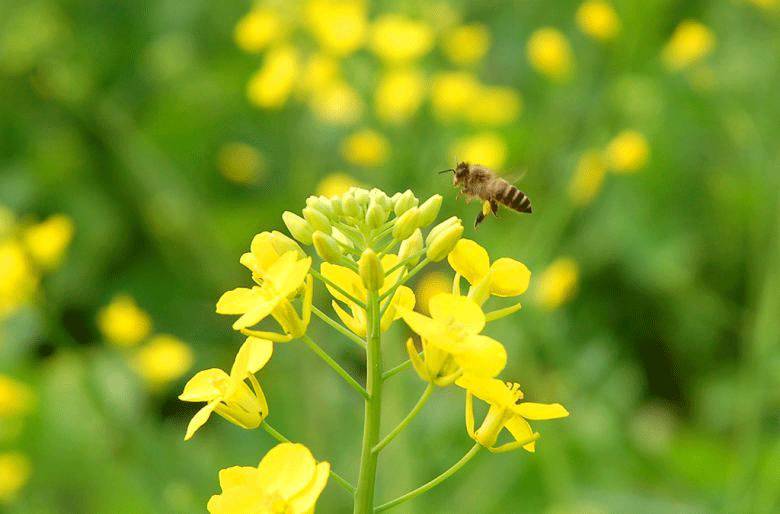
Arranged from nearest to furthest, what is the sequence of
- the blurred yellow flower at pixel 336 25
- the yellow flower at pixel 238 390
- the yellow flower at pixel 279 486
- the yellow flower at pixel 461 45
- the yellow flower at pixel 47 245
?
the yellow flower at pixel 279 486 < the yellow flower at pixel 238 390 < the yellow flower at pixel 47 245 < the blurred yellow flower at pixel 336 25 < the yellow flower at pixel 461 45

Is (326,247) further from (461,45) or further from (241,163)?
(241,163)

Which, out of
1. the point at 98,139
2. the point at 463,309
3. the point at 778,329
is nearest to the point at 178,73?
the point at 98,139

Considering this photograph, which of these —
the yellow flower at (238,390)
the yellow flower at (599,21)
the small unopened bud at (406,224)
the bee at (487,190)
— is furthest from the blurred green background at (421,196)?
the small unopened bud at (406,224)

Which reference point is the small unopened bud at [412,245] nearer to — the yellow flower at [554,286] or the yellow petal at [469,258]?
the yellow petal at [469,258]

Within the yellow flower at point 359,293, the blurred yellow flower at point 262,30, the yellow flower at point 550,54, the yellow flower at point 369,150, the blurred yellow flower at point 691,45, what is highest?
the blurred yellow flower at point 691,45

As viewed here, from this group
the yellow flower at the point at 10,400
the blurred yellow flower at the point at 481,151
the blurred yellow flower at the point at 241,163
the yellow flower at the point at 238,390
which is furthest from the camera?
the blurred yellow flower at the point at 241,163

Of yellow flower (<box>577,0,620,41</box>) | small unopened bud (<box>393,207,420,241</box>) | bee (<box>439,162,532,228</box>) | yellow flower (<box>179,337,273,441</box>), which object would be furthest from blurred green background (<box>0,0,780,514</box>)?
small unopened bud (<box>393,207,420,241</box>)

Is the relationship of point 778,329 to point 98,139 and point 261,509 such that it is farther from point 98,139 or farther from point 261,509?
point 98,139

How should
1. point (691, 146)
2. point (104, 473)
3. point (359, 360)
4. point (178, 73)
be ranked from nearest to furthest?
point (104, 473) < point (359, 360) < point (691, 146) < point (178, 73)
